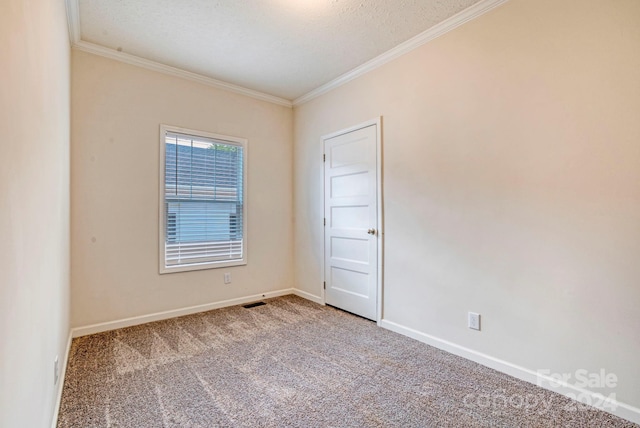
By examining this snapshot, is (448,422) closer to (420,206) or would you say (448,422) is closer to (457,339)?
(457,339)

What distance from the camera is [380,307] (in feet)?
10.3

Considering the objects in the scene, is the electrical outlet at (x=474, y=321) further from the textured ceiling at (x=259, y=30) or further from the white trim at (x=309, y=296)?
the textured ceiling at (x=259, y=30)

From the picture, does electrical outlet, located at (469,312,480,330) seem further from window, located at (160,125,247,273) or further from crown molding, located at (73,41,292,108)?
crown molding, located at (73,41,292,108)

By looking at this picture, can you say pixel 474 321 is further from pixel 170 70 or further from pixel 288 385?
pixel 170 70

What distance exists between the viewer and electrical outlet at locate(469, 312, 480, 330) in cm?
240

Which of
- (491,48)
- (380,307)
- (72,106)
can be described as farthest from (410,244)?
(72,106)

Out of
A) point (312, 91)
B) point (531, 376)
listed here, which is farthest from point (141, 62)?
point (531, 376)

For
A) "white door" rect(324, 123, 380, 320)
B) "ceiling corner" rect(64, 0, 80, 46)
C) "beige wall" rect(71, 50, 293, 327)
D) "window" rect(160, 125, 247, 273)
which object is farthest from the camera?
"window" rect(160, 125, 247, 273)

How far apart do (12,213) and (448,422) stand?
2.14m

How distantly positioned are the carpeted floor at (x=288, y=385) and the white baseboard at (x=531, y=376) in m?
0.05

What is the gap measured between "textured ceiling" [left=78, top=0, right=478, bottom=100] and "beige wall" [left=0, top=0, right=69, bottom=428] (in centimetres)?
85

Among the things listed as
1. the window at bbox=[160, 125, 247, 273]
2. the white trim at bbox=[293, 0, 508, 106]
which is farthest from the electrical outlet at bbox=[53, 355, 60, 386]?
the white trim at bbox=[293, 0, 508, 106]

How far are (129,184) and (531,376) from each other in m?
3.78

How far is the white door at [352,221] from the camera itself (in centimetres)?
327
